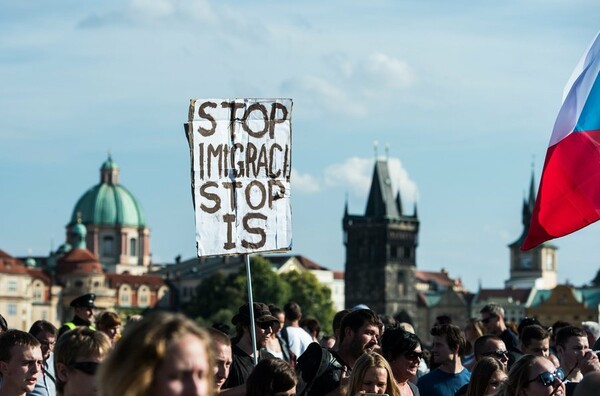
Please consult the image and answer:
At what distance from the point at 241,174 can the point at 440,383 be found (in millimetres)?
1614

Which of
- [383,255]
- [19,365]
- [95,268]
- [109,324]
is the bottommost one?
[19,365]

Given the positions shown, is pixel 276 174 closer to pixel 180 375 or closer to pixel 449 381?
pixel 449 381

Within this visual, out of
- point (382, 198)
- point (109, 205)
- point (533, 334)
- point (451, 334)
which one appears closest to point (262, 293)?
point (382, 198)

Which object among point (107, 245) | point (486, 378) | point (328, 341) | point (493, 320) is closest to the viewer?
point (486, 378)

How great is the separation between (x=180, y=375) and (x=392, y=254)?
456 feet

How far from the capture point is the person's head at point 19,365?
299 inches

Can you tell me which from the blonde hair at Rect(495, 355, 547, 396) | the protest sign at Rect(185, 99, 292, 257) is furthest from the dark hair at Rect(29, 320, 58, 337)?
the blonde hair at Rect(495, 355, 547, 396)

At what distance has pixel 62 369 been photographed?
5.77 metres

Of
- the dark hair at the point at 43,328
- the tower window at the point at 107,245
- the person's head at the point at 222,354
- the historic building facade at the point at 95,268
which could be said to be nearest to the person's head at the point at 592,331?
the dark hair at the point at 43,328

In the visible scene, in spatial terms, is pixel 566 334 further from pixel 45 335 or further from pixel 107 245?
pixel 107 245

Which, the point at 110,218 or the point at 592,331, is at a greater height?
the point at 110,218

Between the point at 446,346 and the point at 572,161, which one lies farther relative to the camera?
the point at 446,346

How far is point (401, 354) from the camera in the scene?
9086 millimetres

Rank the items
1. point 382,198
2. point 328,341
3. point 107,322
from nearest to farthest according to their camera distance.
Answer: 1. point 107,322
2. point 328,341
3. point 382,198
